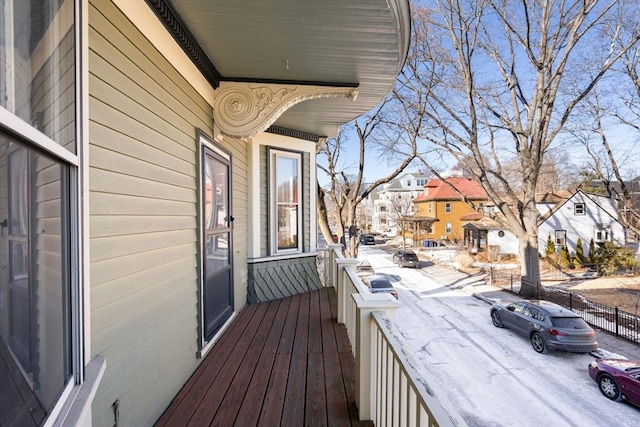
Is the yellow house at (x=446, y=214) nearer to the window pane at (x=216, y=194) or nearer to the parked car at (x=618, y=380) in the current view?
the parked car at (x=618, y=380)

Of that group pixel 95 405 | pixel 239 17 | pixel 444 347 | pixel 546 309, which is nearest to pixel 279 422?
pixel 95 405

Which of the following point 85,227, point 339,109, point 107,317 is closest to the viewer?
point 85,227

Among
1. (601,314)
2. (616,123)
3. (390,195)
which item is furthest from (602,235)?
(390,195)

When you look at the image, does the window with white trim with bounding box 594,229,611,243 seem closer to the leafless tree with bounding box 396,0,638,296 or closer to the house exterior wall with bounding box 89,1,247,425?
the leafless tree with bounding box 396,0,638,296

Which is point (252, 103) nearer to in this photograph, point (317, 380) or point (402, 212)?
point (317, 380)

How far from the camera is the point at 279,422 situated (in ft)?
6.41

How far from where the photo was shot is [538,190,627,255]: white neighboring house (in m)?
19.6

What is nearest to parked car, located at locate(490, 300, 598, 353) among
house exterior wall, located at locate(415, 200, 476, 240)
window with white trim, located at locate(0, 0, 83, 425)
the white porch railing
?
the white porch railing

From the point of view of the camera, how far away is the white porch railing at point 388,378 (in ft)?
3.28

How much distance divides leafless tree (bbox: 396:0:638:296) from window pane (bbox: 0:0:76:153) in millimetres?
11912

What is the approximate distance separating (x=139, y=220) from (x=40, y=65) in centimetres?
104

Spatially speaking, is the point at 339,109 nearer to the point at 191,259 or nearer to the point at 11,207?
the point at 191,259

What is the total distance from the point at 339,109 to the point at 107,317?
3.45 m

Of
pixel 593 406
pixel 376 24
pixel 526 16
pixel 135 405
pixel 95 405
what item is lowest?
pixel 593 406
